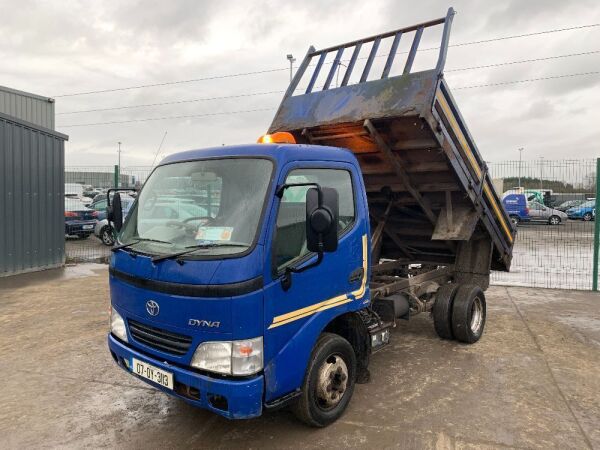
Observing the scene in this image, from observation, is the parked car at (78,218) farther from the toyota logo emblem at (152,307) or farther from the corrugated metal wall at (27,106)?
the toyota logo emblem at (152,307)

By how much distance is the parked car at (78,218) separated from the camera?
15430 mm

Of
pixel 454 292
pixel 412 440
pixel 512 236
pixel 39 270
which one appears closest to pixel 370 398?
pixel 412 440

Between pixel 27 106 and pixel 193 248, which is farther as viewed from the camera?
pixel 27 106

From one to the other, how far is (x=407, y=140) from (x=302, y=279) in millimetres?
2238

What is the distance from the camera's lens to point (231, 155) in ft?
11.2

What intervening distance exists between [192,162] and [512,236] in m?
5.13

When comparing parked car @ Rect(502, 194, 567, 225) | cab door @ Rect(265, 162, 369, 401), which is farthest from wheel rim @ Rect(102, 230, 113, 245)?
parked car @ Rect(502, 194, 567, 225)

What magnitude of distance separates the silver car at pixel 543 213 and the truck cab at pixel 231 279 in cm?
2618

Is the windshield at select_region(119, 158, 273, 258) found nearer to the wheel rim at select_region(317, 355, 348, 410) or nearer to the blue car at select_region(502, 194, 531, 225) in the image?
the wheel rim at select_region(317, 355, 348, 410)

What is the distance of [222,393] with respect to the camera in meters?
2.79

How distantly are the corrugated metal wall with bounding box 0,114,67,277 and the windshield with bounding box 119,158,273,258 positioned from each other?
25.7ft

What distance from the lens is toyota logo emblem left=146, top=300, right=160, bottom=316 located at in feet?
10.0

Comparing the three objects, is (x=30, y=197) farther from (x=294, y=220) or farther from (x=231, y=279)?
(x=231, y=279)

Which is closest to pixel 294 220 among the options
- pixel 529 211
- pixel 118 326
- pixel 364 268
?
pixel 364 268
